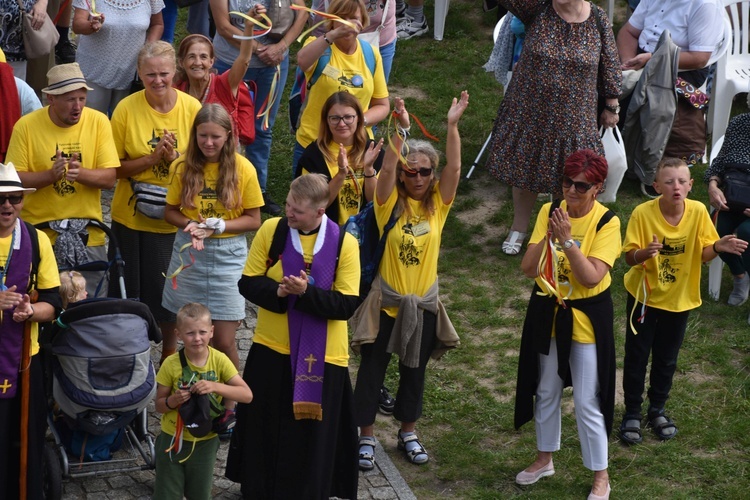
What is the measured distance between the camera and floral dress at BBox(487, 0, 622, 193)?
8.87m

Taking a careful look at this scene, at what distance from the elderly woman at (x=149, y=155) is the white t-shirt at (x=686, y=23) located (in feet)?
15.6

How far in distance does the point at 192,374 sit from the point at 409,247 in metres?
1.46

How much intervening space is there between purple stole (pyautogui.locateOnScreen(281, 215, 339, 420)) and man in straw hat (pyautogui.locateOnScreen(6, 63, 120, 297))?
4.58 ft

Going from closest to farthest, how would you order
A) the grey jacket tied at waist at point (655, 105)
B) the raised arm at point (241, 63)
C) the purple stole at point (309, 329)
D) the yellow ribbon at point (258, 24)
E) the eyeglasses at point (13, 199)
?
the eyeglasses at point (13, 199) < the purple stole at point (309, 329) < the yellow ribbon at point (258, 24) < the raised arm at point (241, 63) < the grey jacket tied at waist at point (655, 105)

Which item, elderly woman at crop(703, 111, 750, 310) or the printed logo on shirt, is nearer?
the printed logo on shirt

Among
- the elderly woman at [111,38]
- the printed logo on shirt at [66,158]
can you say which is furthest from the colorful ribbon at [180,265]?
the elderly woman at [111,38]

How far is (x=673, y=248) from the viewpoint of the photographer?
279 inches

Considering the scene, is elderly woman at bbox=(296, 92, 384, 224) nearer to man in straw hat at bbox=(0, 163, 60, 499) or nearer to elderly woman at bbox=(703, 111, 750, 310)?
man in straw hat at bbox=(0, 163, 60, 499)

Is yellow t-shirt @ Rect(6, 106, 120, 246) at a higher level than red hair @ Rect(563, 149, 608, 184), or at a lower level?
lower

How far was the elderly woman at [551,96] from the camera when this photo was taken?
8.85m

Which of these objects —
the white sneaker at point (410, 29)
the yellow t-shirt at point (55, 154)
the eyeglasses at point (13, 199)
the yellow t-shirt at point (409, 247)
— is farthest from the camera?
the white sneaker at point (410, 29)

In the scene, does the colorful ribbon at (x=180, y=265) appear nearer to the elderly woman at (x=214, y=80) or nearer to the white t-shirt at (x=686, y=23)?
the elderly woman at (x=214, y=80)

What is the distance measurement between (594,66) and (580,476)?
3380 mm

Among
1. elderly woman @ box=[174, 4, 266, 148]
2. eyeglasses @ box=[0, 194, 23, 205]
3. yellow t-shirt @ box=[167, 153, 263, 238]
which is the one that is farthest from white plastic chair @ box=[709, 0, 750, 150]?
eyeglasses @ box=[0, 194, 23, 205]
